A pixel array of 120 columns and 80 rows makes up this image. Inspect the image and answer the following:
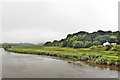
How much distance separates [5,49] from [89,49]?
9.30ft

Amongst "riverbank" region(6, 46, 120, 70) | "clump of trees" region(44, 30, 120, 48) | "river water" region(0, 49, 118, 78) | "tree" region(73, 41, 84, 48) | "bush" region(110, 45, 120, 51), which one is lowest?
"river water" region(0, 49, 118, 78)

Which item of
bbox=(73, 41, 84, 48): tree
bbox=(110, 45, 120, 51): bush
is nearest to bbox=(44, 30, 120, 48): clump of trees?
bbox=(73, 41, 84, 48): tree

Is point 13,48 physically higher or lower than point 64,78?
higher

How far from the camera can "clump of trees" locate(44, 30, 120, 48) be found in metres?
7.17

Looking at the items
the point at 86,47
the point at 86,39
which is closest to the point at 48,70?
the point at 86,47

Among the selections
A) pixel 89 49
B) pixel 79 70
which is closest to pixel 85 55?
pixel 89 49

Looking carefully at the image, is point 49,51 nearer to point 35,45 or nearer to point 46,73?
point 35,45

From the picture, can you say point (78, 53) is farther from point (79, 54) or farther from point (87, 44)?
point (87, 44)

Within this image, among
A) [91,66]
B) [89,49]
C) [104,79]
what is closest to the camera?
[104,79]

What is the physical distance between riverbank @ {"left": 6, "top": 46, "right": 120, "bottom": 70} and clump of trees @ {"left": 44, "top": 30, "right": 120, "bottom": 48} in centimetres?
19

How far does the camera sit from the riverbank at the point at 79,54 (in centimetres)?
651

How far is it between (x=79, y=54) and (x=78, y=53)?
0.15ft

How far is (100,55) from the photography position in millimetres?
6844

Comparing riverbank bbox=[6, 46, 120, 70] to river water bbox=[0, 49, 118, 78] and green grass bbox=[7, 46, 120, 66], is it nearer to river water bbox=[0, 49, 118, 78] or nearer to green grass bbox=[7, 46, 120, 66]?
green grass bbox=[7, 46, 120, 66]
